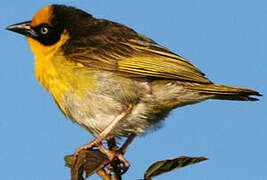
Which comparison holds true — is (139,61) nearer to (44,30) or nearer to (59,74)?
(59,74)

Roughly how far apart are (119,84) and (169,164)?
1.79m

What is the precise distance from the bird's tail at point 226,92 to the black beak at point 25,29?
7.40ft

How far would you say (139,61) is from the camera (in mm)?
4602

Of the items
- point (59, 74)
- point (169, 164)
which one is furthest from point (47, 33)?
point (169, 164)

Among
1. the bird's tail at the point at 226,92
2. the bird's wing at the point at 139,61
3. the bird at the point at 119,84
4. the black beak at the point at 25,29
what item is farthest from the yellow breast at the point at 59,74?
the bird's tail at the point at 226,92

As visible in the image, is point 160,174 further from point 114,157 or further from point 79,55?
point 79,55

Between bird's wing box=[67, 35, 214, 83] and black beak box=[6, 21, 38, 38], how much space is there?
760 mm

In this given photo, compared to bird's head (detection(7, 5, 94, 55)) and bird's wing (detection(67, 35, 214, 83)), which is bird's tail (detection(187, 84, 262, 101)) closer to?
bird's wing (detection(67, 35, 214, 83))

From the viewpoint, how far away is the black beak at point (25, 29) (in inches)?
202

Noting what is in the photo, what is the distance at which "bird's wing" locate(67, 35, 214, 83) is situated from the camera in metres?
4.45

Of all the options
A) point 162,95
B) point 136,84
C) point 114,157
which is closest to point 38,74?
point 136,84

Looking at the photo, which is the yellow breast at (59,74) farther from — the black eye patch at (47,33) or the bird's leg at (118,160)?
the bird's leg at (118,160)

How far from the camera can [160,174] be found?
9.78 ft

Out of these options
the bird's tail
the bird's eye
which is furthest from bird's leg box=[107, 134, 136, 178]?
the bird's eye
